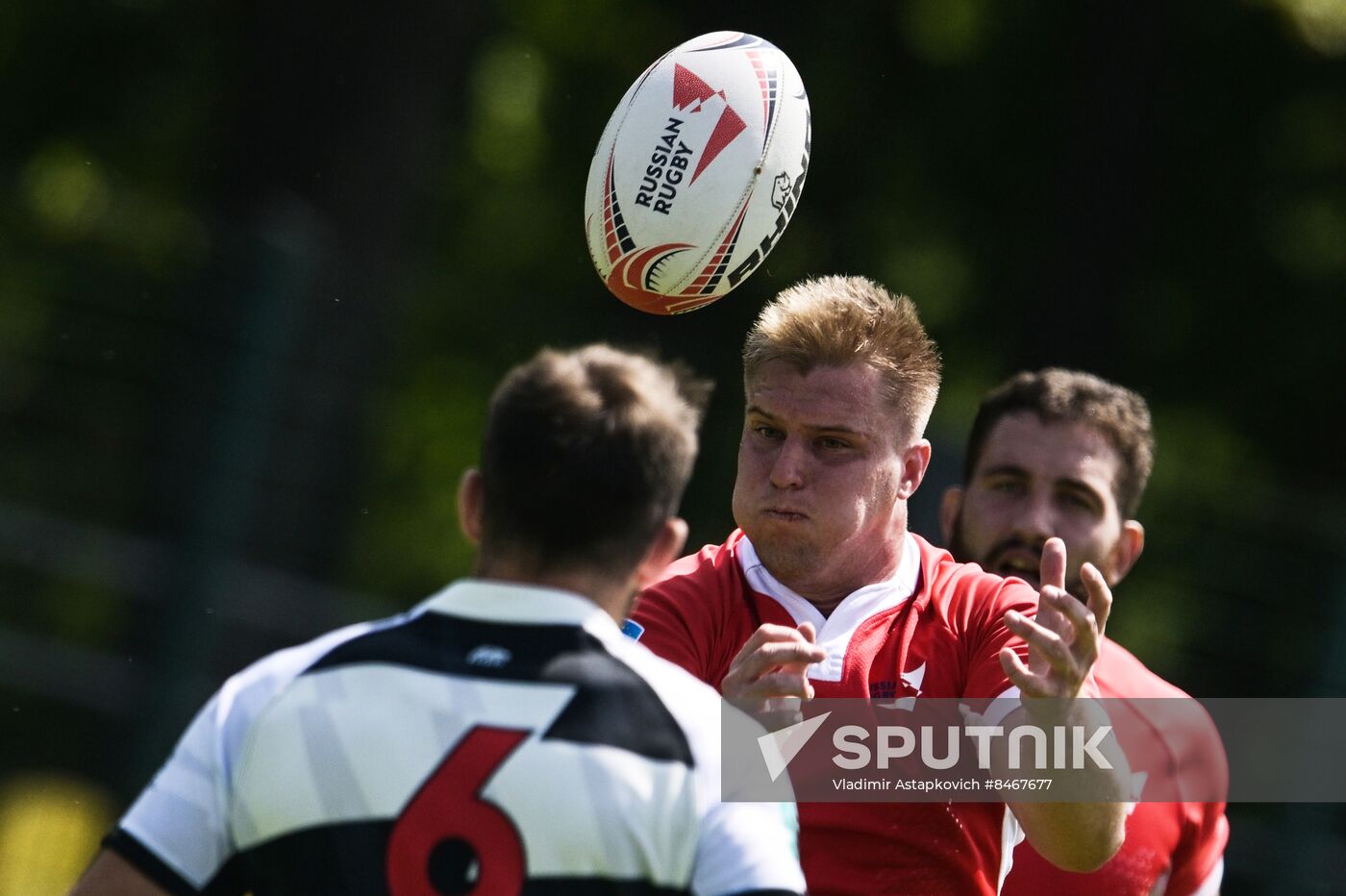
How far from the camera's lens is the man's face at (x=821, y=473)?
12.8 ft

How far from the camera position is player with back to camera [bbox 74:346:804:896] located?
9.30ft

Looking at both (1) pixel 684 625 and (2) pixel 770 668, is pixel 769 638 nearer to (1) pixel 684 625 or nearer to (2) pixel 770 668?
(2) pixel 770 668

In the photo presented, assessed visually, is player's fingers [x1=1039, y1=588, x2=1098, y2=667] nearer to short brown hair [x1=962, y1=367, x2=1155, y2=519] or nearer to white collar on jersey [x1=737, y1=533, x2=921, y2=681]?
white collar on jersey [x1=737, y1=533, x2=921, y2=681]

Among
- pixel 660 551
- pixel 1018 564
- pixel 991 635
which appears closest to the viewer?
pixel 660 551

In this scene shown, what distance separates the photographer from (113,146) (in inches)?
537

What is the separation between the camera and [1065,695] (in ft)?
11.1

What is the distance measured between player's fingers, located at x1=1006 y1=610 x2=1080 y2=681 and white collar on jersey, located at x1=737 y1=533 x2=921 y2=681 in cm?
61

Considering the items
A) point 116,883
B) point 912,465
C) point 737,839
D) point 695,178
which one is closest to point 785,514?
point 912,465

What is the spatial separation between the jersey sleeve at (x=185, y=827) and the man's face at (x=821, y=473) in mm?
1425

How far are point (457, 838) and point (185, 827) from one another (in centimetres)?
45

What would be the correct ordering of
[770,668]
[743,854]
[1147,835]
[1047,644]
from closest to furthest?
[743,854] → [770,668] → [1047,644] → [1147,835]

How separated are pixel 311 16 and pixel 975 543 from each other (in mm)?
6953

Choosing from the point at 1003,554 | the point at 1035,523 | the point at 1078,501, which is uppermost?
the point at 1078,501

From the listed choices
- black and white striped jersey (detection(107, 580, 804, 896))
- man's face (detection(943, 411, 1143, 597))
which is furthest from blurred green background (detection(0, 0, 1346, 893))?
black and white striped jersey (detection(107, 580, 804, 896))
